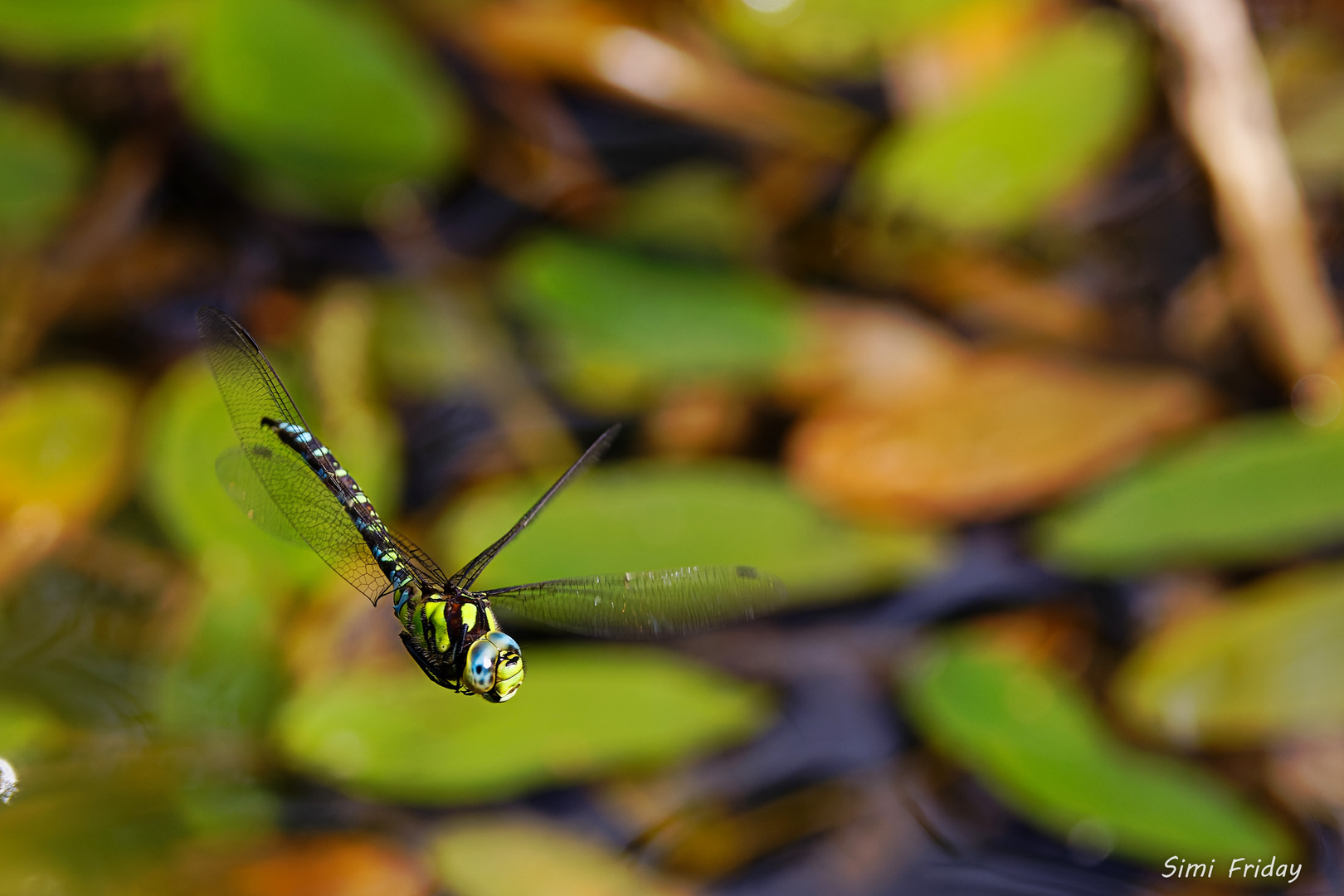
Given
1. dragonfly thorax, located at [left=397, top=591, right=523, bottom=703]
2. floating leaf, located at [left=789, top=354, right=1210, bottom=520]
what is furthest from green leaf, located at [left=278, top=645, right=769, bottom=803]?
floating leaf, located at [left=789, top=354, right=1210, bottom=520]

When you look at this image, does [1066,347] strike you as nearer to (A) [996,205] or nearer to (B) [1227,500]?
(A) [996,205]

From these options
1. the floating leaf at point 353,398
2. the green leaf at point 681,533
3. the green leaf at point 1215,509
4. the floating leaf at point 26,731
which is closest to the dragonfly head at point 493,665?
the green leaf at point 681,533

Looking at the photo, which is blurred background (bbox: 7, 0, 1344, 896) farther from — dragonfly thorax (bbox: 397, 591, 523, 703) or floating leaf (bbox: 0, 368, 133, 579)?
dragonfly thorax (bbox: 397, 591, 523, 703)

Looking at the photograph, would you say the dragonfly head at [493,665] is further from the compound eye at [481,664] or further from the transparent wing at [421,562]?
the transparent wing at [421,562]

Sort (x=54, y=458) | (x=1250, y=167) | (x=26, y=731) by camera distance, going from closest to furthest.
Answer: (x=26, y=731), (x=54, y=458), (x=1250, y=167)

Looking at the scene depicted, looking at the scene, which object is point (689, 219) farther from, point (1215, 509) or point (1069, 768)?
point (1069, 768)

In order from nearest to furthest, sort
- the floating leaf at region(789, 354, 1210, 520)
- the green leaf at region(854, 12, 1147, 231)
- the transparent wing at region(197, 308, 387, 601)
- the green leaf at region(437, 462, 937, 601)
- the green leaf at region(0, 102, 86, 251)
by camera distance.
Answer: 1. the transparent wing at region(197, 308, 387, 601)
2. the green leaf at region(437, 462, 937, 601)
3. the floating leaf at region(789, 354, 1210, 520)
4. the green leaf at region(0, 102, 86, 251)
5. the green leaf at region(854, 12, 1147, 231)
